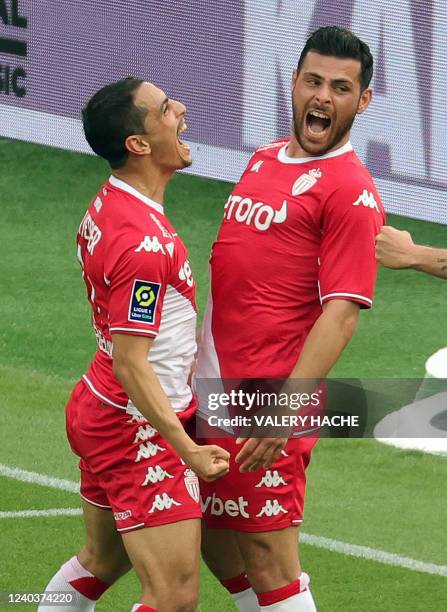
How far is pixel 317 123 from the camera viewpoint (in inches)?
209

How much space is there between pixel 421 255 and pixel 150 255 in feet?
2.79

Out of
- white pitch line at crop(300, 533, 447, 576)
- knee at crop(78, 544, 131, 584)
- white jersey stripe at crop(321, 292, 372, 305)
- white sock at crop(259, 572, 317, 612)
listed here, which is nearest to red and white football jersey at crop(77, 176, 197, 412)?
white jersey stripe at crop(321, 292, 372, 305)

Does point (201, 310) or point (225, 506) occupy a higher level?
point (225, 506)

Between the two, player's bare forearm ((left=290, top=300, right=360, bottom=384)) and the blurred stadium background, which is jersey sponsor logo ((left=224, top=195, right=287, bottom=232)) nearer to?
player's bare forearm ((left=290, top=300, right=360, bottom=384))

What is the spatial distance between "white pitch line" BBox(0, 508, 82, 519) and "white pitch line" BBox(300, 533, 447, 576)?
1.10 metres

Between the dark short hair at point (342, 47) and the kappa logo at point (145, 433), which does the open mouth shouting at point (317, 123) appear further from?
the kappa logo at point (145, 433)

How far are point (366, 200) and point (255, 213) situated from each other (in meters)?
0.42

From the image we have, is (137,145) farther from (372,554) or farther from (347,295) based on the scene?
(372,554)

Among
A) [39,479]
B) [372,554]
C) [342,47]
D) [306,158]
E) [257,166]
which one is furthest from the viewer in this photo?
[39,479]

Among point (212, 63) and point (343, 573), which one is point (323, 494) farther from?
point (212, 63)

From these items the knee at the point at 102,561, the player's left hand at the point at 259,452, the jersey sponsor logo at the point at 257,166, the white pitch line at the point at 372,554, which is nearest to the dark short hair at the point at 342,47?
the jersey sponsor logo at the point at 257,166

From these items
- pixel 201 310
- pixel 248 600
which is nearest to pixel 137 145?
pixel 248 600

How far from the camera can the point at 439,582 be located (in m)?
6.75

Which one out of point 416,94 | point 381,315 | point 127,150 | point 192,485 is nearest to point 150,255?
point 127,150
